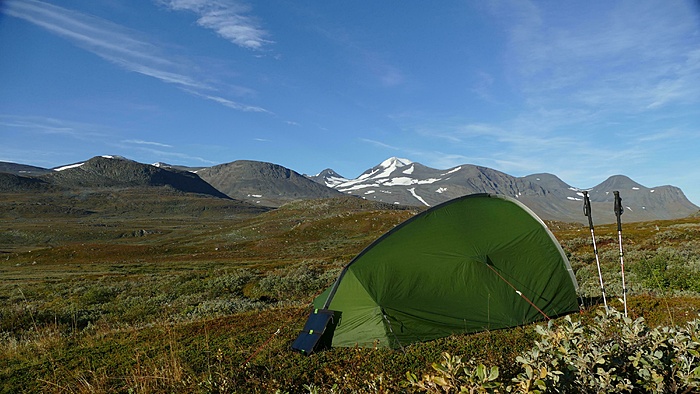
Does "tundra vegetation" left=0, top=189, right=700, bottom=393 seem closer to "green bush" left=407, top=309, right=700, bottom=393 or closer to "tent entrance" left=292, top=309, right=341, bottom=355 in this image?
"green bush" left=407, top=309, right=700, bottom=393

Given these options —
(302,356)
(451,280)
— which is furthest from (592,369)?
(302,356)

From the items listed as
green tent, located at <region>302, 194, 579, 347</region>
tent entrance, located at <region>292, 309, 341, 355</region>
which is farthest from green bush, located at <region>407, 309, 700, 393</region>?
tent entrance, located at <region>292, 309, 341, 355</region>

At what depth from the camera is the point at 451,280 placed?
9.30 meters

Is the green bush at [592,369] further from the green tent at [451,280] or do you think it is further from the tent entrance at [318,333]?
the tent entrance at [318,333]

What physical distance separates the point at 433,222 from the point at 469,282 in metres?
1.76

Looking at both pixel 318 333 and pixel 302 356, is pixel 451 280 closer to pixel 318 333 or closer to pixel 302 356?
pixel 318 333

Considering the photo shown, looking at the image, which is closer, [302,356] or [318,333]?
[302,356]

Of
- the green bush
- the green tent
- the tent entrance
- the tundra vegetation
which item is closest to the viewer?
the green bush

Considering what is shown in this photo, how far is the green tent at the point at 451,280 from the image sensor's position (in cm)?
862

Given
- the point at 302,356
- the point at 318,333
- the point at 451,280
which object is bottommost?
the point at 302,356

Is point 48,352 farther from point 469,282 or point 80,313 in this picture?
point 469,282

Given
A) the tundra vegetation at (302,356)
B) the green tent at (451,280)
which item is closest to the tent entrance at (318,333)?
the green tent at (451,280)

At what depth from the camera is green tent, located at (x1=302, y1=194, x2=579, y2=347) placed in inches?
340

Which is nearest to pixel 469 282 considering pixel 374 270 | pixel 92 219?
pixel 374 270
